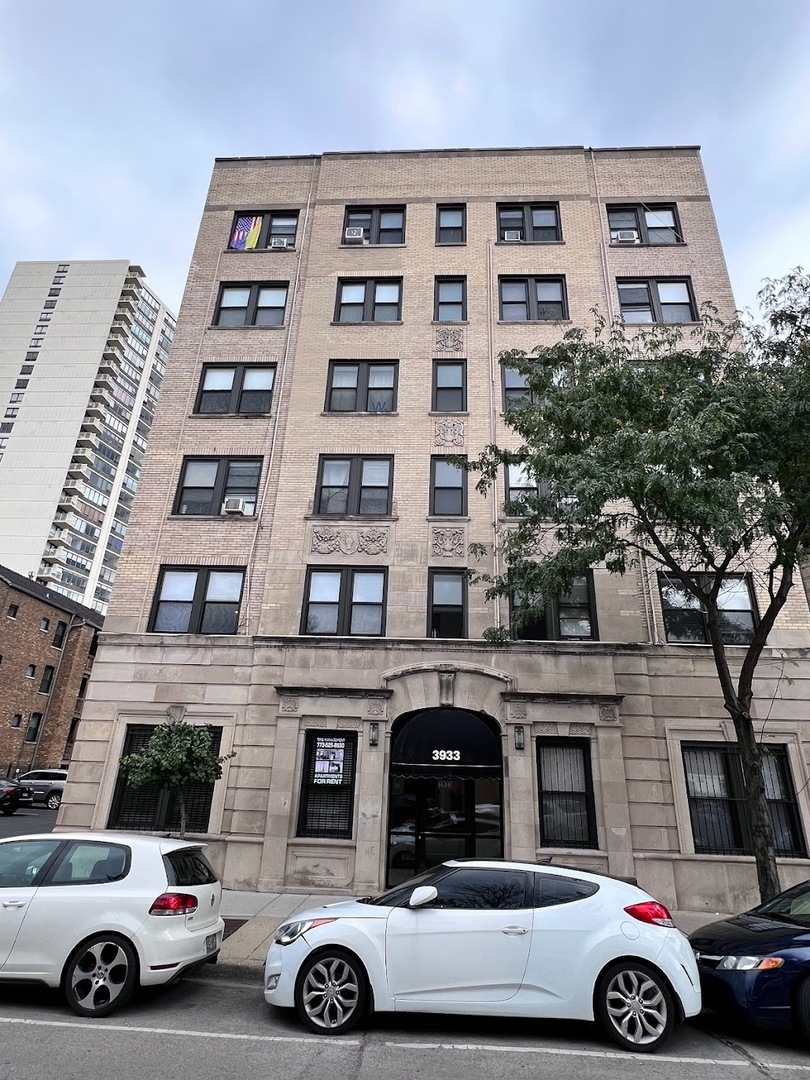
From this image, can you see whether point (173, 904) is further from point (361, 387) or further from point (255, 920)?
point (361, 387)

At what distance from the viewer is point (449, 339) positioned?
57.6 feet

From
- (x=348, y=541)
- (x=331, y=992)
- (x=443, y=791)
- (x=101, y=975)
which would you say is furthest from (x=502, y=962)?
(x=348, y=541)

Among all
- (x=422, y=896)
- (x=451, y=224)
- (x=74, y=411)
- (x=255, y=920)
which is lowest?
(x=255, y=920)

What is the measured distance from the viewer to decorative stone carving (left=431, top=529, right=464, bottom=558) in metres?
15.0

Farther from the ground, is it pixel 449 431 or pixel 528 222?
pixel 528 222

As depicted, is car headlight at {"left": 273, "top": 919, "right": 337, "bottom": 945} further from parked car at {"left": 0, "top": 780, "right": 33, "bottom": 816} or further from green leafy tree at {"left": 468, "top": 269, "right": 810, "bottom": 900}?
parked car at {"left": 0, "top": 780, "right": 33, "bottom": 816}

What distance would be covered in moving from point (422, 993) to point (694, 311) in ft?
58.3

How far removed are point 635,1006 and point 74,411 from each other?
91.5 m

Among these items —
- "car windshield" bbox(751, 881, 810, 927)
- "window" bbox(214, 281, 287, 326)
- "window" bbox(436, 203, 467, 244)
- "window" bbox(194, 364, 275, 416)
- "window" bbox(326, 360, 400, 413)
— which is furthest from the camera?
"window" bbox(436, 203, 467, 244)

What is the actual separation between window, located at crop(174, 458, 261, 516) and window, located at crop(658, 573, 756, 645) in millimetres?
10153

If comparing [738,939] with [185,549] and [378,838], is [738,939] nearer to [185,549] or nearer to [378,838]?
[378,838]

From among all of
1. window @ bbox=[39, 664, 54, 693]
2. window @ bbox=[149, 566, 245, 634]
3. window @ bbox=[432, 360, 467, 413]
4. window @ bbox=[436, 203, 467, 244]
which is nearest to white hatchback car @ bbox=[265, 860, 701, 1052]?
window @ bbox=[149, 566, 245, 634]

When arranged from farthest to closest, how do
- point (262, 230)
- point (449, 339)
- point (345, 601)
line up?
point (262, 230)
point (449, 339)
point (345, 601)

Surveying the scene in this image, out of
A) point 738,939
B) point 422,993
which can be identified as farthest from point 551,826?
point 422,993
